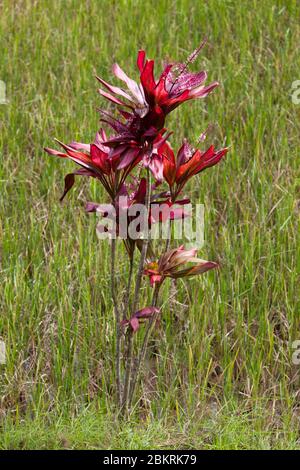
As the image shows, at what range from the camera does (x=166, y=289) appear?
321 centimetres

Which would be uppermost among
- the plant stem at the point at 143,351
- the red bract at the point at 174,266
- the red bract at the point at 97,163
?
the red bract at the point at 97,163

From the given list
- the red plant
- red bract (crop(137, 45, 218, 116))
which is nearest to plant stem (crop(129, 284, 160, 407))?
the red plant

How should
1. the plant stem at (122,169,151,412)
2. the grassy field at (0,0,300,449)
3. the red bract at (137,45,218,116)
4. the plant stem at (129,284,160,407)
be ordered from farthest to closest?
the grassy field at (0,0,300,449) → the plant stem at (129,284,160,407) → the plant stem at (122,169,151,412) → the red bract at (137,45,218,116)

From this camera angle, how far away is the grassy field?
2.86 metres

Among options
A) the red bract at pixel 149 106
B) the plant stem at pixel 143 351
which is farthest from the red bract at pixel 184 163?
the plant stem at pixel 143 351

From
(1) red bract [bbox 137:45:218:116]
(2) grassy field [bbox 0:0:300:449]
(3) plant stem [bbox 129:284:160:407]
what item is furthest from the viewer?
(2) grassy field [bbox 0:0:300:449]

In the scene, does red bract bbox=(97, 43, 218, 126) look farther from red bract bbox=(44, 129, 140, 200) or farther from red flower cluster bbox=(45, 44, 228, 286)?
red bract bbox=(44, 129, 140, 200)

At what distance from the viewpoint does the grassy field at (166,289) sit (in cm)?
286

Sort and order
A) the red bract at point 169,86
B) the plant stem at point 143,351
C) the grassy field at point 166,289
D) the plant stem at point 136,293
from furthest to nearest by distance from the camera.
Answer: the grassy field at point 166,289, the plant stem at point 143,351, the plant stem at point 136,293, the red bract at point 169,86

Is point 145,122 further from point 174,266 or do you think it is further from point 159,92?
point 174,266

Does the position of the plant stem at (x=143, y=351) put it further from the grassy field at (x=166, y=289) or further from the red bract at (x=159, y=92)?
the red bract at (x=159, y=92)

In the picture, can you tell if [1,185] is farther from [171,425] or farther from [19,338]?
[171,425]

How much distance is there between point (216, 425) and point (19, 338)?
775 mm

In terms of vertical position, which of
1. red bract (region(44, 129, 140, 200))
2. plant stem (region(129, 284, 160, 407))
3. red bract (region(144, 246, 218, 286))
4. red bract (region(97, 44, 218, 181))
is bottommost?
plant stem (region(129, 284, 160, 407))
